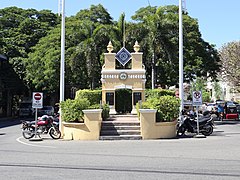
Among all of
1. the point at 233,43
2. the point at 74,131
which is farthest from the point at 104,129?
the point at 233,43

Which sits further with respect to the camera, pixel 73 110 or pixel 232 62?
pixel 232 62

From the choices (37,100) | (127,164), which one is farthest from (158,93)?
(127,164)

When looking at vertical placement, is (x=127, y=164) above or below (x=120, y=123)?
below

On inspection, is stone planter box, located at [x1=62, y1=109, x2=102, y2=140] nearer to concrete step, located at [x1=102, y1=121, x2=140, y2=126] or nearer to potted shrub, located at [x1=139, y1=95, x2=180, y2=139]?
concrete step, located at [x1=102, y1=121, x2=140, y2=126]

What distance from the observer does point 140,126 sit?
1909cm

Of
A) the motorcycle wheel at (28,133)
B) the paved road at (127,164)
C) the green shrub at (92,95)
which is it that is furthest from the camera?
the green shrub at (92,95)

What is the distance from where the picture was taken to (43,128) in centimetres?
2120

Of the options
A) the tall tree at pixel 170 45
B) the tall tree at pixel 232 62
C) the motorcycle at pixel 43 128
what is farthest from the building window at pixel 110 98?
the tall tree at pixel 232 62

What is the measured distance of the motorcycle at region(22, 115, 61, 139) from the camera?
763 inches

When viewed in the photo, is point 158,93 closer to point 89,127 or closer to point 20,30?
point 89,127

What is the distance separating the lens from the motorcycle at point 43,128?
19375 millimetres

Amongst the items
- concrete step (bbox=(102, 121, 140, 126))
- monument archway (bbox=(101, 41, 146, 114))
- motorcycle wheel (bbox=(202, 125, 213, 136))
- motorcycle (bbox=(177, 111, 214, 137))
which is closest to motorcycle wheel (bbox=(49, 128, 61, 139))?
concrete step (bbox=(102, 121, 140, 126))

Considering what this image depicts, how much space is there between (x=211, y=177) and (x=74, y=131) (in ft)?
37.4

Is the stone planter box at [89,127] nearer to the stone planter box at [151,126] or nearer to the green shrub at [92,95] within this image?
the stone planter box at [151,126]
